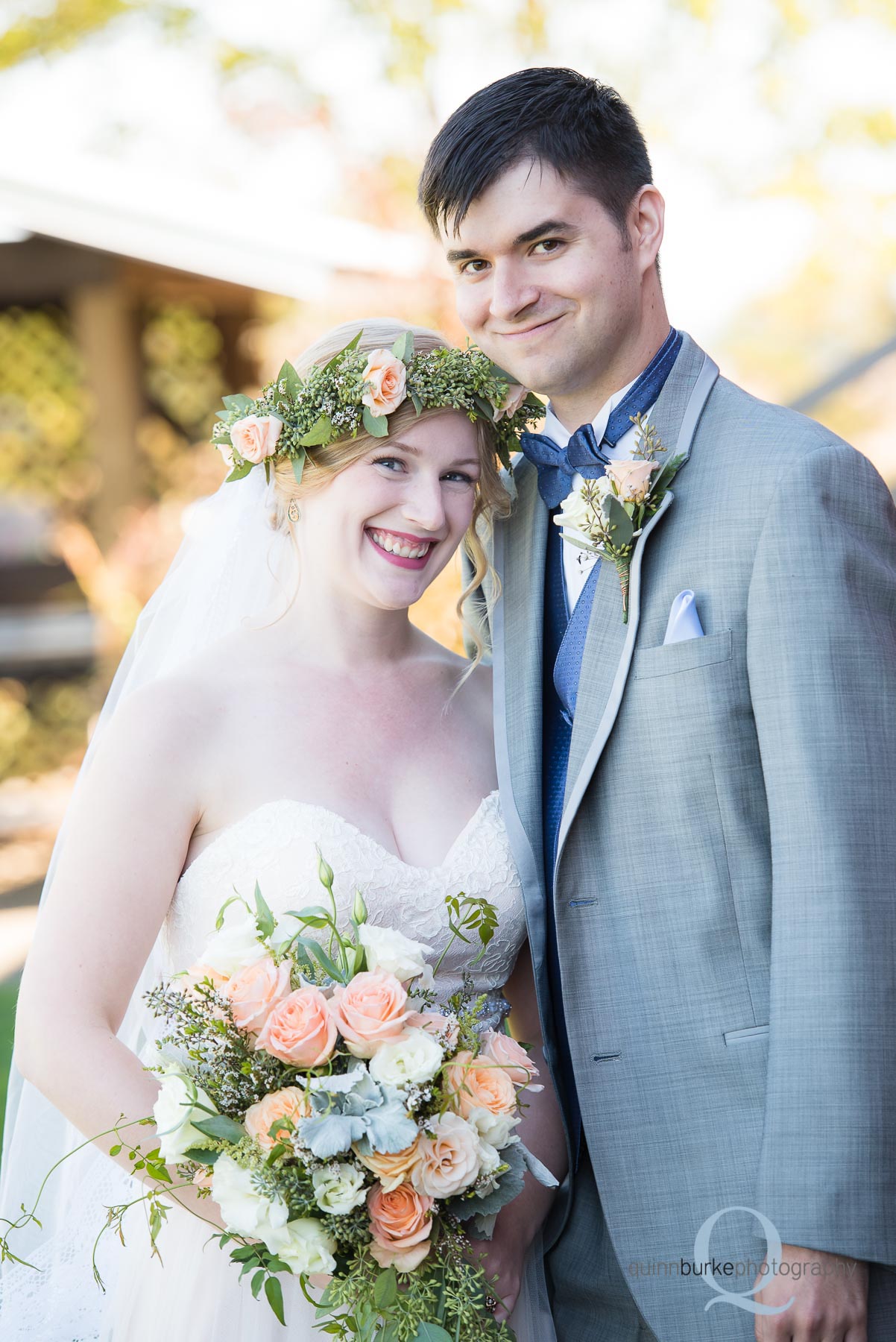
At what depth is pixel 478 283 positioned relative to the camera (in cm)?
261

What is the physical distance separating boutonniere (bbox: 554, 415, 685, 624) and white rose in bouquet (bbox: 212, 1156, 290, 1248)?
120 cm

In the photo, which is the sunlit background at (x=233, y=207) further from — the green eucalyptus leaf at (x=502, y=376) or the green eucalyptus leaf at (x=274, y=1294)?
the green eucalyptus leaf at (x=274, y=1294)

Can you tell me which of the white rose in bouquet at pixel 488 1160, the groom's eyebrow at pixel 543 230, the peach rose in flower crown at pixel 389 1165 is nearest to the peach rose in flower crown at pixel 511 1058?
the white rose in bouquet at pixel 488 1160

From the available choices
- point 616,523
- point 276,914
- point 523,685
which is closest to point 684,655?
point 616,523

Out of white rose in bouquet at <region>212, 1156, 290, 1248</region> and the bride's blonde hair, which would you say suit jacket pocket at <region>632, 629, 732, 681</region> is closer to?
the bride's blonde hair

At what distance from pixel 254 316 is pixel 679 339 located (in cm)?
868

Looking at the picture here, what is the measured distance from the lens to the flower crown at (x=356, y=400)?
2.65 meters

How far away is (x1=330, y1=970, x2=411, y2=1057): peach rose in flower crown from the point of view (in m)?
1.86

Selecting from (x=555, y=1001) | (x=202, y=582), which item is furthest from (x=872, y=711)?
(x=202, y=582)

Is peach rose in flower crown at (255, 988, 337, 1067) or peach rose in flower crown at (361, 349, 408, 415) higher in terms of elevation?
peach rose in flower crown at (361, 349, 408, 415)

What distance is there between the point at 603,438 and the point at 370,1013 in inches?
51.8

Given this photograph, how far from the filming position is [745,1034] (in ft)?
7.29

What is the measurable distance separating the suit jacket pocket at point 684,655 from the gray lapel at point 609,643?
4 centimetres

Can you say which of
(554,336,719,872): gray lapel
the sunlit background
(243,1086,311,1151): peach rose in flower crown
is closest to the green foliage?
the sunlit background
